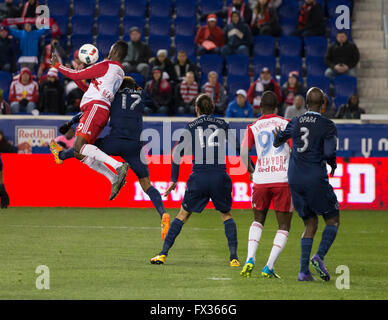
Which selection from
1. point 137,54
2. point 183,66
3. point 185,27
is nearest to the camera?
point 183,66

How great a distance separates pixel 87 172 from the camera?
18875mm

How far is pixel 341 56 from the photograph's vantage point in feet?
75.9

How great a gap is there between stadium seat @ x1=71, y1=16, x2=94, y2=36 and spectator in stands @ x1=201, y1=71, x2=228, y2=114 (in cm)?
464

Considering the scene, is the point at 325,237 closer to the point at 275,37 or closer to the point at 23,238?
the point at 23,238

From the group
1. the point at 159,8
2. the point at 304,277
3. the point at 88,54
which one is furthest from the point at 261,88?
the point at 304,277

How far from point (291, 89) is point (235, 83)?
171 cm

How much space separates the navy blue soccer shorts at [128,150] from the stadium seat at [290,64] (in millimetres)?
12149

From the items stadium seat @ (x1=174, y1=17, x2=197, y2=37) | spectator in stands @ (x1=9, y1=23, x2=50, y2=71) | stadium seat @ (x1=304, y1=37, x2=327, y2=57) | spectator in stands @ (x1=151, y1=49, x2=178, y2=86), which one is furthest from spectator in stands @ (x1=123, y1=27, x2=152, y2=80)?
stadium seat @ (x1=304, y1=37, x2=327, y2=57)

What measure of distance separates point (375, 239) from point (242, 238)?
2.02 metres

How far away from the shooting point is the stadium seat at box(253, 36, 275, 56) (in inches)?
948

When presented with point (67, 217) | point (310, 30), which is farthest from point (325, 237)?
point (310, 30)

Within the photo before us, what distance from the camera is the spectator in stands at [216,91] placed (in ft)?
70.0

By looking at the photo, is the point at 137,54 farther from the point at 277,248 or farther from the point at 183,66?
the point at 277,248

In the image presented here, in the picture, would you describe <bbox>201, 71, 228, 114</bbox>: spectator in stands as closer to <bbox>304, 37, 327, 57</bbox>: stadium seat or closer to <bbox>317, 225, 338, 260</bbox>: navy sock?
<bbox>304, 37, 327, 57</bbox>: stadium seat
